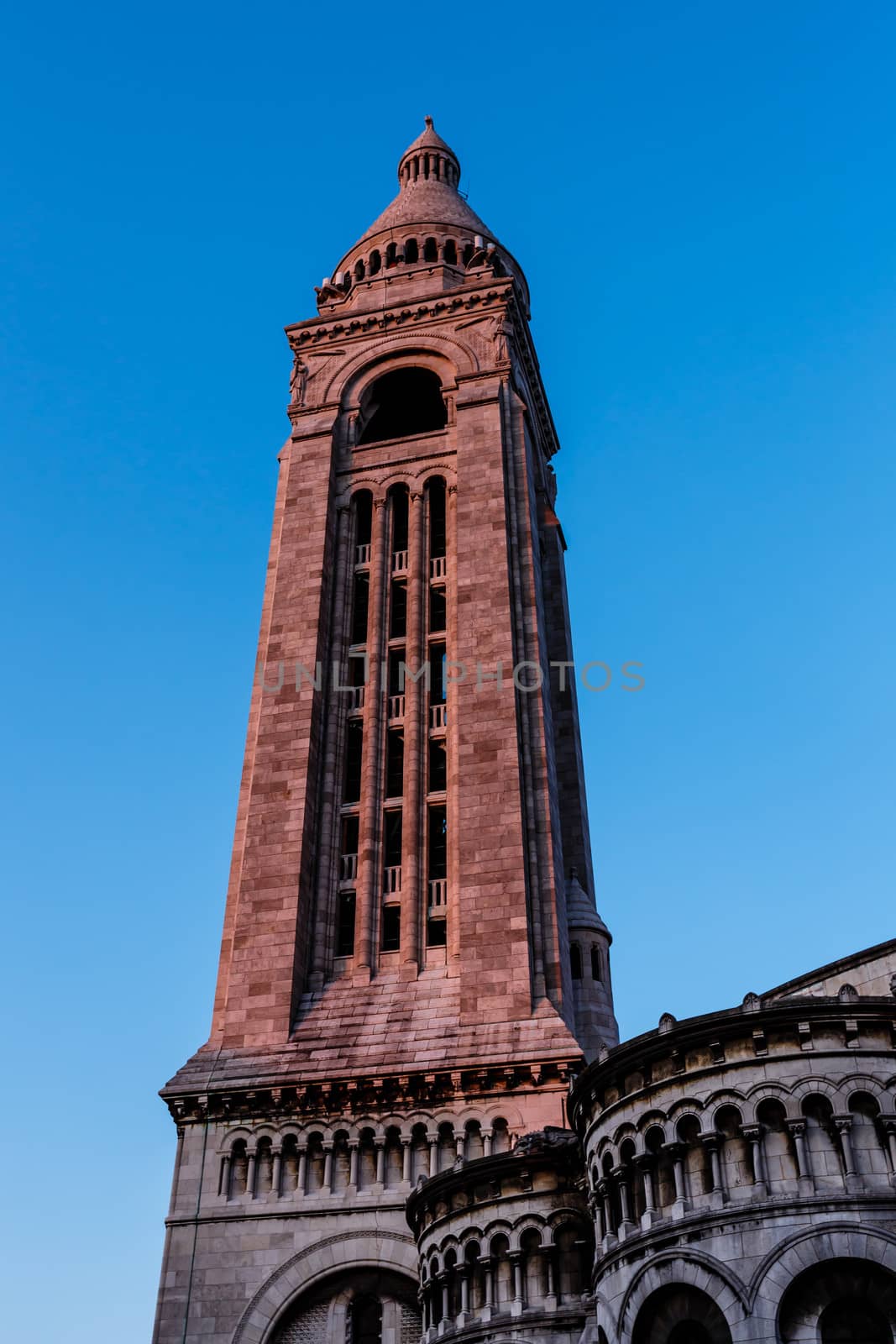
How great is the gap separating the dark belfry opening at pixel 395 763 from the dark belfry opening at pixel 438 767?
39.7 inches

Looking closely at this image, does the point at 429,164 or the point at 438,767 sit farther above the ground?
the point at 429,164

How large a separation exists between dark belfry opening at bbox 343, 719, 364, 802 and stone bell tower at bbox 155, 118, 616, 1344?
136mm

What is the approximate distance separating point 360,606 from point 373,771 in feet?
27.1

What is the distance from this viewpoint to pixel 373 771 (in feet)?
153

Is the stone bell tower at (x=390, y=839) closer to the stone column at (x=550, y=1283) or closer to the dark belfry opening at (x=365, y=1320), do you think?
the dark belfry opening at (x=365, y=1320)

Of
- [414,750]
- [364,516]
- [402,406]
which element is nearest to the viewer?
[414,750]

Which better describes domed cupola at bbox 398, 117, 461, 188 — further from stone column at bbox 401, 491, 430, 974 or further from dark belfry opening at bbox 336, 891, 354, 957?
dark belfry opening at bbox 336, 891, 354, 957

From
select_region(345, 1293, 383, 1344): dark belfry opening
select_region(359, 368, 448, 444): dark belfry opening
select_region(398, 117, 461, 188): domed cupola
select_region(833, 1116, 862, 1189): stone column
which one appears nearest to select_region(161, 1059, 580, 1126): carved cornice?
select_region(345, 1293, 383, 1344): dark belfry opening

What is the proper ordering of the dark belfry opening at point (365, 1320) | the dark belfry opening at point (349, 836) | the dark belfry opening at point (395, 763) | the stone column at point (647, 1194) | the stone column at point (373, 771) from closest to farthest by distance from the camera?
the stone column at point (647, 1194), the dark belfry opening at point (365, 1320), the stone column at point (373, 771), the dark belfry opening at point (349, 836), the dark belfry opening at point (395, 763)

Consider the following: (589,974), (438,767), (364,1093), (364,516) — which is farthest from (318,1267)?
(364,516)

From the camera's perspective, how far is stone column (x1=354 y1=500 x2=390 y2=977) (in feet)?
143

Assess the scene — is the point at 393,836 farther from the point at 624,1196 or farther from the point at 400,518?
the point at 624,1196

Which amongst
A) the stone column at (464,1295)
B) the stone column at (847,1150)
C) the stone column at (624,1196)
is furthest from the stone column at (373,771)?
the stone column at (847,1150)

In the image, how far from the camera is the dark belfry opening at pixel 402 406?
2270 inches
